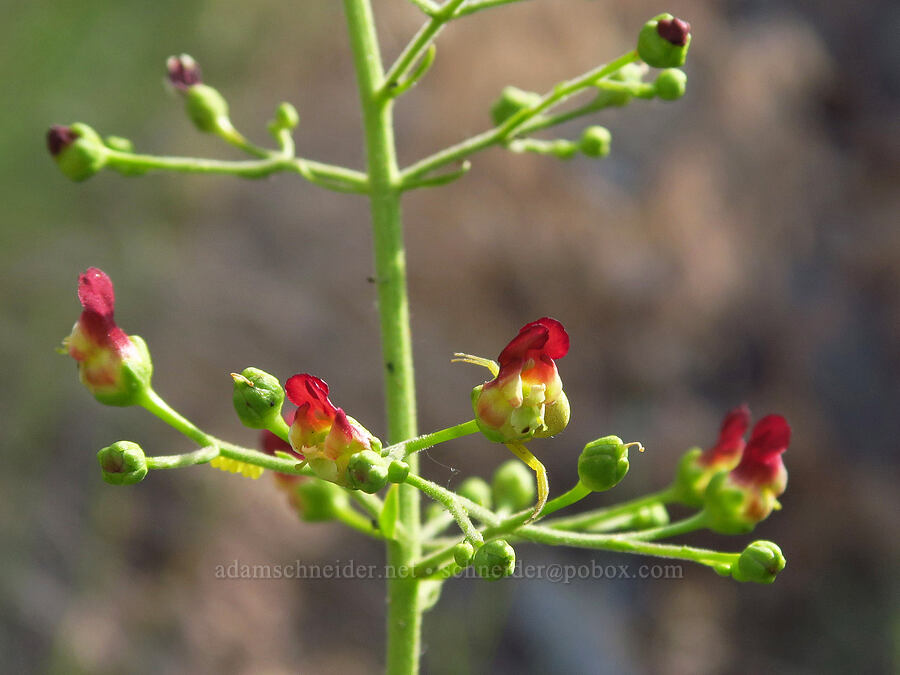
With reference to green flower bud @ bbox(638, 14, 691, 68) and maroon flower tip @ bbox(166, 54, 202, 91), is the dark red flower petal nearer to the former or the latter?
green flower bud @ bbox(638, 14, 691, 68)

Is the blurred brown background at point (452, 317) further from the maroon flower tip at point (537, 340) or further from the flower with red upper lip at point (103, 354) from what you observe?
the maroon flower tip at point (537, 340)

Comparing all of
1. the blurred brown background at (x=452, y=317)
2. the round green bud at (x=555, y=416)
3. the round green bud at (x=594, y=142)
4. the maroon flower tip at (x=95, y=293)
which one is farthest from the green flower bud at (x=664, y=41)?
the blurred brown background at (x=452, y=317)

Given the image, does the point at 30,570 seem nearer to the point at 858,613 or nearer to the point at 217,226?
the point at 217,226

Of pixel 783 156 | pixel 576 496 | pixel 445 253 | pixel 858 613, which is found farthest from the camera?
pixel 783 156

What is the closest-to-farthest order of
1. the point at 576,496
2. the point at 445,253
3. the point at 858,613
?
1. the point at 576,496
2. the point at 858,613
3. the point at 445,253

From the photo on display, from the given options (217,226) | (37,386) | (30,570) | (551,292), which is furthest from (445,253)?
(30,570)

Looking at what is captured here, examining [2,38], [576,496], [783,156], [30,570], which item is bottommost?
[576,496]
